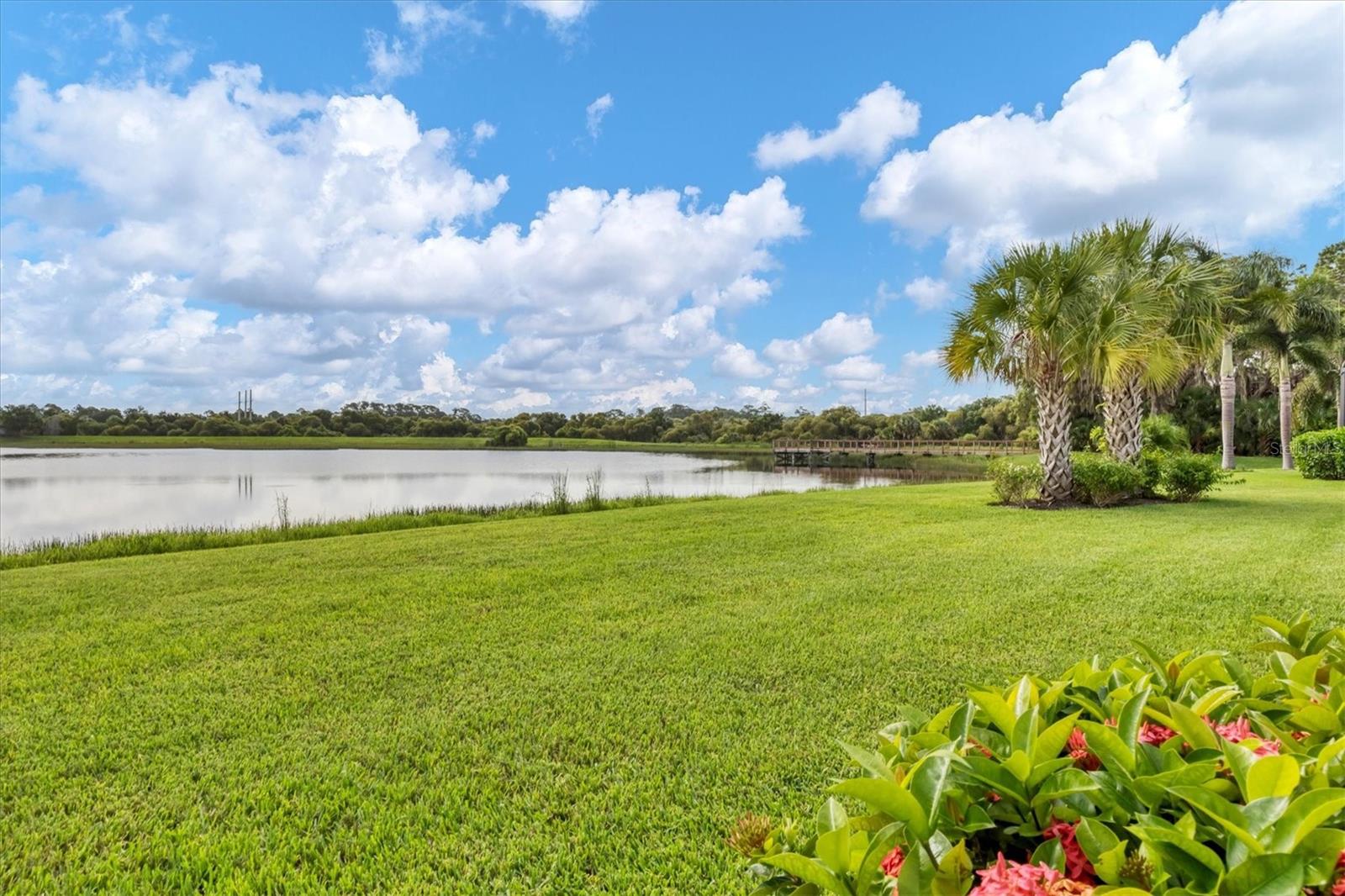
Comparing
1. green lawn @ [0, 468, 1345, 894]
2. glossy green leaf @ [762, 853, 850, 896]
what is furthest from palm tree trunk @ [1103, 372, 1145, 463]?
glossy green leaf @ [762, 853, 850, 896]

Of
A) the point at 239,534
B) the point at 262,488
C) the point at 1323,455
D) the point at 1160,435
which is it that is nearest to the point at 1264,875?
the point at 239,534

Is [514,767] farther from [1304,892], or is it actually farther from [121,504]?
[121,504]

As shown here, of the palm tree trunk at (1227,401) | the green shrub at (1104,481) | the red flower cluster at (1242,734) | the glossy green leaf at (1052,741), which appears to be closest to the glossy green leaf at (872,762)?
the glossy green leaf at (1052,741)

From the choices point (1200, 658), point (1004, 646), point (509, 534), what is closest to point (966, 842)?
point (1200, 658)

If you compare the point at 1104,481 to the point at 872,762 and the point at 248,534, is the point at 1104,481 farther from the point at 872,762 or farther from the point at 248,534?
the point at 248,534

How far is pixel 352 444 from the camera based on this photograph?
61219mm

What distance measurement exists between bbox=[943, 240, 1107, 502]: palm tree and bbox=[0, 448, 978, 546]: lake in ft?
27.6

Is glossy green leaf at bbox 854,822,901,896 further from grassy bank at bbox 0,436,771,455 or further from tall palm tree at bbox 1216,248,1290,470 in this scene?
grassy bank at bbox 0,436,771,455

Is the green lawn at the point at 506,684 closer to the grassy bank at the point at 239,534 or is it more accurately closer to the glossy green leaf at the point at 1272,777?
the glossy green leaf at the point at 1272,777

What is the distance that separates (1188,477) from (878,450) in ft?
120

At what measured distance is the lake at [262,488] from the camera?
44.9ft

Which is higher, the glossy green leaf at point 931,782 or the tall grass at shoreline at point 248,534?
the glossy green leaf at point 931,782

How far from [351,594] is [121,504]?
15.1 m

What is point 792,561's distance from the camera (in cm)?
620
